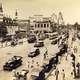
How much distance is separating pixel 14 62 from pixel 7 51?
0.24 metres

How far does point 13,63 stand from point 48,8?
1135 mm

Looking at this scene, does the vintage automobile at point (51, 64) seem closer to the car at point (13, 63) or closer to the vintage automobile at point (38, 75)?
the vintage automobile at point (38, 75)

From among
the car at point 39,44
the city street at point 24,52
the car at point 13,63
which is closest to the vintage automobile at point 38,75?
the city street at point 24,52

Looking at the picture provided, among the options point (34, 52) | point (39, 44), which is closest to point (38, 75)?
point (34, 52)

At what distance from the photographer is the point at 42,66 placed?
3803 mm

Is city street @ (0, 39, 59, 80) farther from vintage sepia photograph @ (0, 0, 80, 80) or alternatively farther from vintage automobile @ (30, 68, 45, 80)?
vintage automobile @ (30, 68, 45, 80)

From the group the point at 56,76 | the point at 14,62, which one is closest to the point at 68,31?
the point at 56,76

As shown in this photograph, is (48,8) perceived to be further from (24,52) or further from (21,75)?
(21,75)

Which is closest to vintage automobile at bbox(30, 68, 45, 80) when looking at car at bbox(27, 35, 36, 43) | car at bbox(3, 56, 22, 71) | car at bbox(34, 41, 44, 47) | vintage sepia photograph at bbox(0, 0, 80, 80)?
vintage sepia photograph at bbox(0, 0, 80, 80)

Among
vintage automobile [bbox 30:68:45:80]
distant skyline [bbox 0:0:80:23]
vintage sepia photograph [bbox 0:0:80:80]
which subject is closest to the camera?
vintage automobile [bbox 30:68:45:80]

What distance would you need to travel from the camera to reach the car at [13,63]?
3.75m

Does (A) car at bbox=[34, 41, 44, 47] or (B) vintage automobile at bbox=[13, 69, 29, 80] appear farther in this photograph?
(A) car at bbox=[34, 41, 44, 47]

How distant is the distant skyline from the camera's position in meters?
3.98

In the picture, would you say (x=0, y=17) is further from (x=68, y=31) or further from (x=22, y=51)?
(x=68, y=31)
